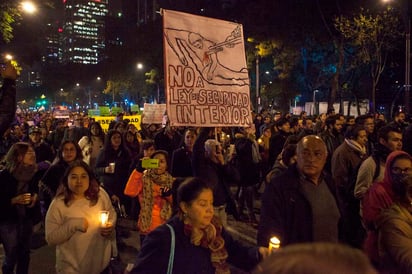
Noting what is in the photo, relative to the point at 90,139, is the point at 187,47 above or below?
above

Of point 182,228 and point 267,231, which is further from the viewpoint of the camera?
point 267,231

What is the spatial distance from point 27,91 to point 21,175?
Answer: 8228cm

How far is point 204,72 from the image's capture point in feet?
17.1

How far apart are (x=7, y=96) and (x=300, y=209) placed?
2.67 metres

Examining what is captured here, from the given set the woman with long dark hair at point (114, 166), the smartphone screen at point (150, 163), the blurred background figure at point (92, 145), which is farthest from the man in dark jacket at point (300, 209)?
the blurred background figure at point (92, 145)

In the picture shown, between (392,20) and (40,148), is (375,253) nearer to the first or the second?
(40,148)

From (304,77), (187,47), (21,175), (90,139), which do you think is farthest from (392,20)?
(21,175)

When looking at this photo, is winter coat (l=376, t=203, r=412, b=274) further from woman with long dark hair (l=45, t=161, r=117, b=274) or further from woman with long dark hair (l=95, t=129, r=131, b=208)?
woman with long dark hair (l=95, t=129, r=131, b=208)

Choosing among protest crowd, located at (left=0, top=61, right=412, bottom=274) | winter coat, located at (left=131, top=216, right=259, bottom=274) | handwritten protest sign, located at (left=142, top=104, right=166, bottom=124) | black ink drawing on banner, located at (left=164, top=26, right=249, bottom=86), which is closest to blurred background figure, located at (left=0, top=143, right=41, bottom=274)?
protest crowd, located at (left=0, top=61, right=412, bottom=274)

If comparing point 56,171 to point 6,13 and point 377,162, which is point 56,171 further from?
point 6,13

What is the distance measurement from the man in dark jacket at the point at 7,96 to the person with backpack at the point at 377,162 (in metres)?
3.67

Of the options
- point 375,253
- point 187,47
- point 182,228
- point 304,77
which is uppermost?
point 304,77

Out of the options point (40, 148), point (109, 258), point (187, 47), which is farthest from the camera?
point (40, 148)

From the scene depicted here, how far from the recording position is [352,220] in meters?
5.23
